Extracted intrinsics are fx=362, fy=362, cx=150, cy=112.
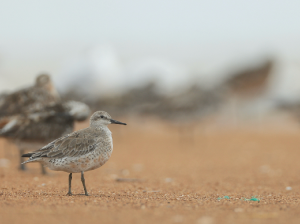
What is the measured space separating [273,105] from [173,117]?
1618 cm

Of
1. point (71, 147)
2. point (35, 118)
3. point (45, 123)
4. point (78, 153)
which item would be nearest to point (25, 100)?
point (35, 118)

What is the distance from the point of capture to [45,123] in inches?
342

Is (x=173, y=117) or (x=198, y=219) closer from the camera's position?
(x=198, y=219)

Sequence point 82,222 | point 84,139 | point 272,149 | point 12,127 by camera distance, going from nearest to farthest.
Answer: point 82,222 → point 84,139 → point 12,127 → point 272,149

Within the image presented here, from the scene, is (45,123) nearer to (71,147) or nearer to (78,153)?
(71,147)

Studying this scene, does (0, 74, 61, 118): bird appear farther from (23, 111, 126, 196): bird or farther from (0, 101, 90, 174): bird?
(23, 111, 126, 196): bird

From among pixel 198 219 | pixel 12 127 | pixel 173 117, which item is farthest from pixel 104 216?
pixel 173 117

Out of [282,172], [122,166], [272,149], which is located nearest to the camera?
[282,172]

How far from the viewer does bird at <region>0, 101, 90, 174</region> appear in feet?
28.2

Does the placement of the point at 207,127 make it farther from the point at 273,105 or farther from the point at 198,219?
the point at 198,219

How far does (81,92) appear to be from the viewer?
29.2 m

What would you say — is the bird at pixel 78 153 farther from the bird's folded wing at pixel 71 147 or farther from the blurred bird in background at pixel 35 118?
the blurred bird in background at pixel 35 118

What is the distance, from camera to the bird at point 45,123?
338 inches

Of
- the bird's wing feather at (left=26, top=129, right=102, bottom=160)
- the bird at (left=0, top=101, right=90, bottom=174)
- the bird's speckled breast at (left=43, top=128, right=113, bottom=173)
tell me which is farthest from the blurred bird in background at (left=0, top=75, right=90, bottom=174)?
the bird's speckled breast at (left=43, top=128, right=113, bottom=173)
